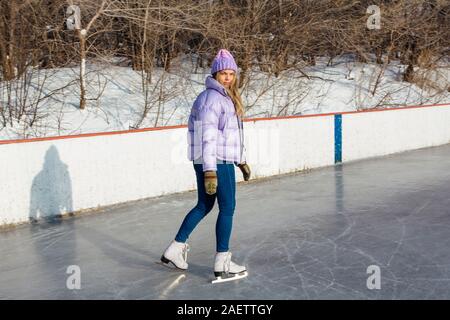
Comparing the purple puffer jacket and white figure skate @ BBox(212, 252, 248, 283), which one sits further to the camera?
white figure skate @ BBox(212, 252, 248, 283)

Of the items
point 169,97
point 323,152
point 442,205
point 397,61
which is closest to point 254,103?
point 169,97

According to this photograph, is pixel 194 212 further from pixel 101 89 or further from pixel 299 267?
pixel 101 89

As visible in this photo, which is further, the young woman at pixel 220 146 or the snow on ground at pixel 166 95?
the snow on ground at pixel 166 95

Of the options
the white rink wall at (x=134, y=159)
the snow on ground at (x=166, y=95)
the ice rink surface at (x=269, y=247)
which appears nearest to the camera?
the ice rink surface at (x=269, y=247)

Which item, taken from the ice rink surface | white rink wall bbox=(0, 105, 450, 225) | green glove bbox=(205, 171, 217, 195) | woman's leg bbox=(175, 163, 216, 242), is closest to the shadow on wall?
white rink wall bbox=(0, 105, 450, 225)

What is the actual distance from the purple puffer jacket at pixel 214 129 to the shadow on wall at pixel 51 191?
2.94m

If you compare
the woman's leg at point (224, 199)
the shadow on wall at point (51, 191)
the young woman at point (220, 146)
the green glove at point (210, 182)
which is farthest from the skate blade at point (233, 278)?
the shadow on wall at point (51, 191)

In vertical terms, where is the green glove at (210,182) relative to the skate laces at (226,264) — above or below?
above

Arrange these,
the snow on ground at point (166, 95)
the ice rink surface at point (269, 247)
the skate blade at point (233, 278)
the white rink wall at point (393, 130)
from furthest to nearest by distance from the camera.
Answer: the white rink wall at point (393, 130), the snow on ground at point (166, 95), the skate blade at point (233, 278), the ice rink surface at point (269, 247)

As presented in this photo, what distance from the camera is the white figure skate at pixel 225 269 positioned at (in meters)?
3.79

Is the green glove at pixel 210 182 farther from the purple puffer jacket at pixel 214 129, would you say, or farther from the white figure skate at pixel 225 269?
the white figure skate at pixel 225 269

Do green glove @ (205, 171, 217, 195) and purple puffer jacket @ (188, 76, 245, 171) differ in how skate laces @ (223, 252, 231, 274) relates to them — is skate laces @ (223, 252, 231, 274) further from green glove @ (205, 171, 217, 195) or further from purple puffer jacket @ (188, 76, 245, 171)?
purple puffer jacket @ (188, 76, 245, 171)

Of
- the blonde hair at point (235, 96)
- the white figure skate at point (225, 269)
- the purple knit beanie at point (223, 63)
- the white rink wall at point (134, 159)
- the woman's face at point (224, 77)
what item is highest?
the purple knit beanie at point (223, 63)

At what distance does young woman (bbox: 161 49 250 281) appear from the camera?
3561mm
